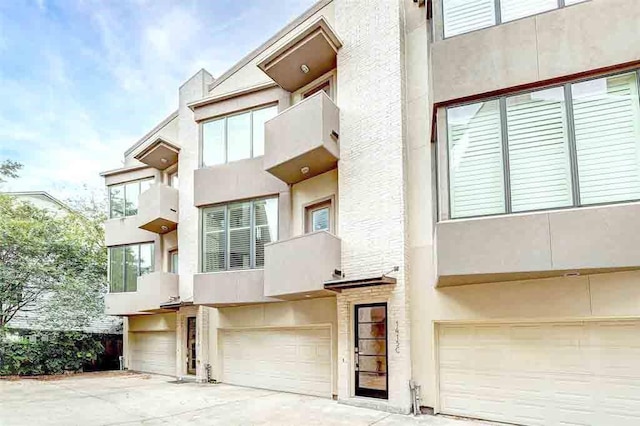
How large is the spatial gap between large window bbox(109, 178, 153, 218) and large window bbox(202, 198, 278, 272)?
18.3 ft

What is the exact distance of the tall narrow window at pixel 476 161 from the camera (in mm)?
7395

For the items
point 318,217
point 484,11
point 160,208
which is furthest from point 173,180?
point 484,11

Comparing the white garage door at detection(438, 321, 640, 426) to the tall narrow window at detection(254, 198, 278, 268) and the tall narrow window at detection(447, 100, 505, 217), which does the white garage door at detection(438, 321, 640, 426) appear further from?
the tall narrow window at detection(254, 198, 278, 268)

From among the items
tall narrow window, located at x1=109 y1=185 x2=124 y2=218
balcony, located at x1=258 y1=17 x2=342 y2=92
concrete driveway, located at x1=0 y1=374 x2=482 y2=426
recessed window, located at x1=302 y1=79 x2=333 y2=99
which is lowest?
concrete driveway, located at x1=0 y1=374 x2=482 y2=426

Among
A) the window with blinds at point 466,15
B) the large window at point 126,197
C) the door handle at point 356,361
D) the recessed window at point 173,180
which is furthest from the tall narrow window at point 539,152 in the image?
the large window at point 126,197

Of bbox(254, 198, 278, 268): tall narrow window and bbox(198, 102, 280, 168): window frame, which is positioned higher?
bbox(198, 102, 280, 168): window frame

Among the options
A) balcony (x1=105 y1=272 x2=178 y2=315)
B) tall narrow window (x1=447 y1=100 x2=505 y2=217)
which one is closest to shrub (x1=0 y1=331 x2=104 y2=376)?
balcony (x1=105 y1=272 x2=178 y2=315)

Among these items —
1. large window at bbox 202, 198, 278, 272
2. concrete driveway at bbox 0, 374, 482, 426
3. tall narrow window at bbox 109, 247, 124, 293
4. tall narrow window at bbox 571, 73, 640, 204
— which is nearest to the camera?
tall narrow window at bbox 571, 73, 640, 204

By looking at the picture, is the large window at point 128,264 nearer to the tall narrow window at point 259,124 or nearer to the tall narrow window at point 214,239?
the tall narrow window at point 214,239

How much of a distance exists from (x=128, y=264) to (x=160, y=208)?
3.96 meters

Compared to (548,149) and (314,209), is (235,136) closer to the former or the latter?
(314,209)

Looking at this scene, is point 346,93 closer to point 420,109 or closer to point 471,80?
point 420,109

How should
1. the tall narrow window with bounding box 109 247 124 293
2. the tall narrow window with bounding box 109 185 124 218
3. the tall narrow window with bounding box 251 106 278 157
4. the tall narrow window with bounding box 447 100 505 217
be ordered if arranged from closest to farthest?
the tall narrow window with bounding box 447 100 505 217 < the tall narrow window with bounding box 251 106 278 157 < the tall narrow window with bounding box 109 247 124 293 < the tall narrow window with bounding box 109 185 124 218

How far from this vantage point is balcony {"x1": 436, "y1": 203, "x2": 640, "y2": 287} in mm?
6340
